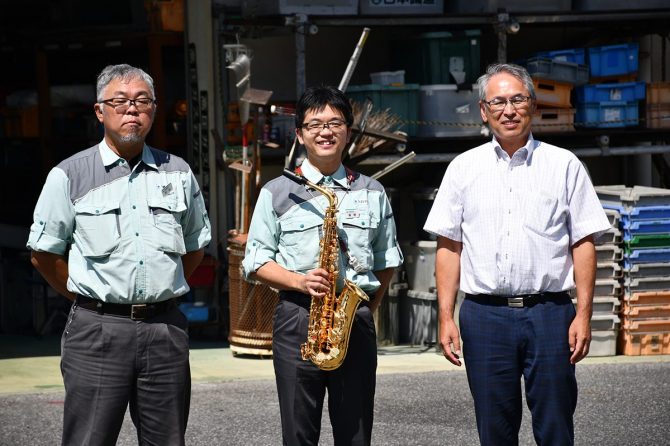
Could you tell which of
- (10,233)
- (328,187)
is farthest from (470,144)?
(328,187)

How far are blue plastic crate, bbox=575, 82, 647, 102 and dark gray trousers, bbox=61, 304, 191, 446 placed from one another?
27.3 feet

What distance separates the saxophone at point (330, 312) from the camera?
5.31 m

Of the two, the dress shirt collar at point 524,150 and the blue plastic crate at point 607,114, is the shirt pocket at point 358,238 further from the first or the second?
the blue plastic crate at point 607,114

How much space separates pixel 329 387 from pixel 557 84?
772 centimetres

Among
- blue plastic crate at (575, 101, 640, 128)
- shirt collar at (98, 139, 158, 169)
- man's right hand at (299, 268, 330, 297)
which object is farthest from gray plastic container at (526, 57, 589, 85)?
shirt collar at (98, 139, 158, 169)

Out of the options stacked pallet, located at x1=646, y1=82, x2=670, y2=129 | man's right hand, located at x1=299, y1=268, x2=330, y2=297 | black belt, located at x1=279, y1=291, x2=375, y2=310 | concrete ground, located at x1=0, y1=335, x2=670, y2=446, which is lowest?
concrete ground, located at x1=0, y1=335, x2=670, y2=446

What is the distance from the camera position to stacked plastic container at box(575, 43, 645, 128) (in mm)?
12680

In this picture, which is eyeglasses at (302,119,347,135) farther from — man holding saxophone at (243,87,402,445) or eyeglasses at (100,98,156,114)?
eyeglasses at (100,98,156,114)

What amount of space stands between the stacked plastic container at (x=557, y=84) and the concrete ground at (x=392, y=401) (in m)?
2.72

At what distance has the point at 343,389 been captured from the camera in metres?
5.39

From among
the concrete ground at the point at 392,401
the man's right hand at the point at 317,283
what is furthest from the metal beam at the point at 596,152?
the man's right hand at the point at 317,283

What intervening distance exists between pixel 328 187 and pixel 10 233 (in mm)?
8611

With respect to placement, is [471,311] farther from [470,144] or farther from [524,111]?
[470,144]

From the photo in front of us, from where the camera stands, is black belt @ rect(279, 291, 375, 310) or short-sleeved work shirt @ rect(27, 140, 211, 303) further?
black belt @ rect(279, 291, 375, 310)
